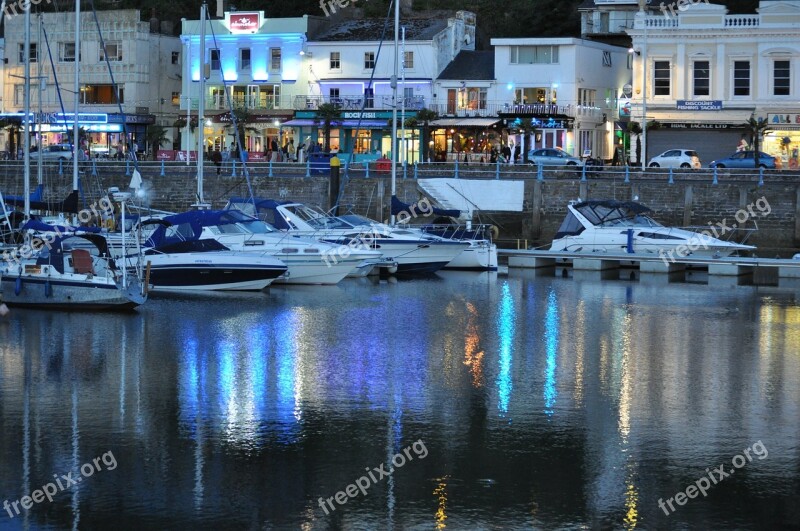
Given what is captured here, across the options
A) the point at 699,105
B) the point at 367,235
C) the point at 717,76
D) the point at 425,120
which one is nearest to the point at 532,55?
the point at 425,120

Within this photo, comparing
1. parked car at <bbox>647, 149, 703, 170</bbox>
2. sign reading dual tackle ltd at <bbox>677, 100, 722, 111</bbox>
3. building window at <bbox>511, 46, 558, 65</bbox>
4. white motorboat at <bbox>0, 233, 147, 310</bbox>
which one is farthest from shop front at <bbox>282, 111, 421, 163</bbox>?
white motorboat at <bbox>0, 233, 147, 310</bbox>

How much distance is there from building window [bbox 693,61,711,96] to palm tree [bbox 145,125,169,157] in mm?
28608

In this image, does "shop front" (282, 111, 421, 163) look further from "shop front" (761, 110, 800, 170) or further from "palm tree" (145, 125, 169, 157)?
"shop front" (761, 110, 800, 170)

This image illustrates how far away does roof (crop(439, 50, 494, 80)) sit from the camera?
7219 centimetres

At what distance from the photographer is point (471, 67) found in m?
73.2

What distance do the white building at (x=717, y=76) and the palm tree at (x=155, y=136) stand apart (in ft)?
85.7

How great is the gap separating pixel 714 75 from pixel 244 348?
4359 centimetres

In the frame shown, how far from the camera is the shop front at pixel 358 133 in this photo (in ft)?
237

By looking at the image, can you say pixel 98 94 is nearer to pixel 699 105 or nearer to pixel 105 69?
pixel 105 69

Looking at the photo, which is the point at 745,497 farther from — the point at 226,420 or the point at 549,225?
the point at 549,225

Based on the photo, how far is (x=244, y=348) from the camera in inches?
1049

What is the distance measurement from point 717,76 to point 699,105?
5.37 ft

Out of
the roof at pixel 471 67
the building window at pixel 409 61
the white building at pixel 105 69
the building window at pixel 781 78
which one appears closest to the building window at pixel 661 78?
the building window at pixel 781 78

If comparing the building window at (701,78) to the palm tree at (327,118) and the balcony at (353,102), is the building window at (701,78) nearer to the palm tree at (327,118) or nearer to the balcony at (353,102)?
the balcony at (353,102)
